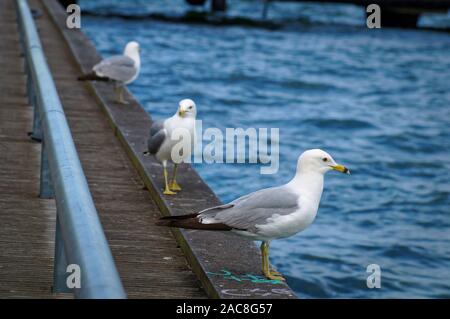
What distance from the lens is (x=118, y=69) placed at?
1057 cm

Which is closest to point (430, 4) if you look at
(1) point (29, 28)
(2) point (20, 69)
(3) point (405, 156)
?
(3) point (405, 156)

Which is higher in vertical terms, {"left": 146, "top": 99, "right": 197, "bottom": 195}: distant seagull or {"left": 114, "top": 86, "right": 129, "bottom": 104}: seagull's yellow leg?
{"left": 146, "top": 99, "right": 197, "bottom": 195}: distant seagull

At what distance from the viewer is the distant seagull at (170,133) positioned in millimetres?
6355

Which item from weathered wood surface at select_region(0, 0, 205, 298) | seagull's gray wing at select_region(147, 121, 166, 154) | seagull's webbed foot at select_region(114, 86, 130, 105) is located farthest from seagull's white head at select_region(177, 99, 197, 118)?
seagull's webbed foot at select_region(114, 86, 130, 105)

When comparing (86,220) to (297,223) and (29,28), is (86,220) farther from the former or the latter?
(29,28)

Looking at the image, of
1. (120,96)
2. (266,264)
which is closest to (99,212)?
(266,264)

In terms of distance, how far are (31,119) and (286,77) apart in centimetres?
1703

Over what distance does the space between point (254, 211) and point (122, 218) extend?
60.8 inches

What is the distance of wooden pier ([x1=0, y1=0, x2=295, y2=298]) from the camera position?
4.78m

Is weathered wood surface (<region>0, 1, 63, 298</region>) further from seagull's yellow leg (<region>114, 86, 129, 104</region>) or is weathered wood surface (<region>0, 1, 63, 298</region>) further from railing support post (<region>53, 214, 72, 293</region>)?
seagull's yellow leg (<region>114, 86, 129, 104</region>)

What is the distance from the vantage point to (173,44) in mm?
31047

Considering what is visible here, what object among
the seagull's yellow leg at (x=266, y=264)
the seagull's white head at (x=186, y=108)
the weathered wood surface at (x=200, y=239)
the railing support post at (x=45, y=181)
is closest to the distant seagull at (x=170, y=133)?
the seagull's white head at (x=186, y=108)

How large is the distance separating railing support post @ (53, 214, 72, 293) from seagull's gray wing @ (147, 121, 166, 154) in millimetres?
2084

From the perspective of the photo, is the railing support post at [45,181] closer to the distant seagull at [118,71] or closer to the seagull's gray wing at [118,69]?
the distant seagull at [118,71]
